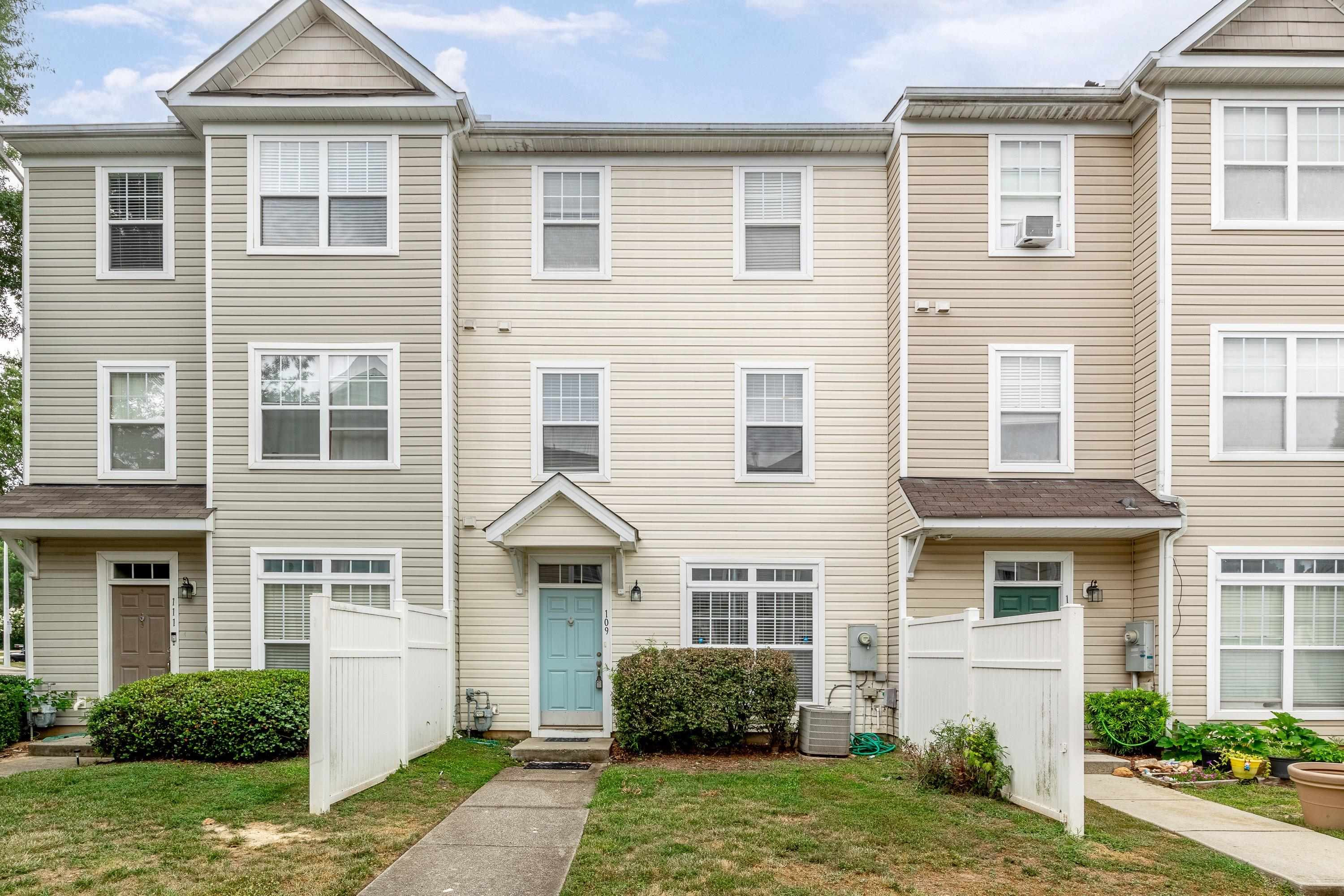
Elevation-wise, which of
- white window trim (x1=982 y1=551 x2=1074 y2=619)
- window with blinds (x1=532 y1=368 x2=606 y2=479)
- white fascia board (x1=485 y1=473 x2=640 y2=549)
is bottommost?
white window trim (x1=982 y1=551 x2=1074 y2=619)

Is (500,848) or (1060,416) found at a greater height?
(1060,416)

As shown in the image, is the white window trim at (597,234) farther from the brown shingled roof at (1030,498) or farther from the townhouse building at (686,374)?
the brown shingled roof at (1030,498)

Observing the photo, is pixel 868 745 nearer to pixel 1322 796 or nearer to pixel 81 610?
pixel 1322 796

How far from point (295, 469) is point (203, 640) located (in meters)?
2.64

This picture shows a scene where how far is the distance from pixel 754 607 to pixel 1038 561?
3578 millimetres

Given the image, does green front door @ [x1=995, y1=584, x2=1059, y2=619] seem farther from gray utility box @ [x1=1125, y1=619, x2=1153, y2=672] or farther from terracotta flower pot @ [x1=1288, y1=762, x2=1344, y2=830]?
terracotta flower pot @ [x1=1288, y1=762, x2=1344, y2=830]

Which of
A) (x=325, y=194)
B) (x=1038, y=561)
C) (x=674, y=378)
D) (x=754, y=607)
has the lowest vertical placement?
(x=754, y=607)

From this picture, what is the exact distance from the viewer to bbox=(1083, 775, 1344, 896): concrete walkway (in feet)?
20.1

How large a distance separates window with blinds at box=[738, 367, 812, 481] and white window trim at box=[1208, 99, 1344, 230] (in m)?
5.16

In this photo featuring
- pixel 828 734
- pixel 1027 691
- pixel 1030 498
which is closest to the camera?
pixel 1027 691

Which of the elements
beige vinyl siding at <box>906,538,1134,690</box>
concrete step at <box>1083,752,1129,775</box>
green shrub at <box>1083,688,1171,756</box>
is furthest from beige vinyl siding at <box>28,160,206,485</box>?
green shrub at <box>1083,688,1171,756</box>

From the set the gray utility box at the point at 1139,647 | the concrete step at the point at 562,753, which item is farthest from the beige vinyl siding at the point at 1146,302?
the concrete step at the point at 562,753

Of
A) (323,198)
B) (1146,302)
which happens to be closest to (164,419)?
(323,198)

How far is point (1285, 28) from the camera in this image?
11.5 m
